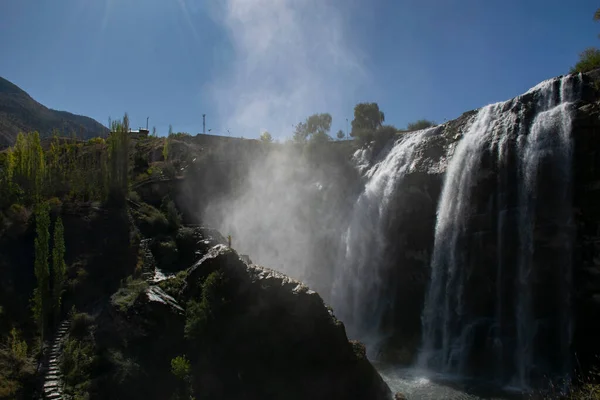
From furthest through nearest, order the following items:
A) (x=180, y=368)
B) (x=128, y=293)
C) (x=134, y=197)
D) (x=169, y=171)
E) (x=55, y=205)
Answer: (x=169, y=171) < (x=134, y=197) < (x=55, y=205) < (x=128, y=293) < (x=180, y=368)

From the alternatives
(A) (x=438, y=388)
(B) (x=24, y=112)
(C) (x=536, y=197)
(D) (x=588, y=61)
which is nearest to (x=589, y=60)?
(D) (x=588, y=61)

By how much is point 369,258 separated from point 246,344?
18219mm

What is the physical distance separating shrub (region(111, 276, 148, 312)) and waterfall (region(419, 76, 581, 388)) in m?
17.8

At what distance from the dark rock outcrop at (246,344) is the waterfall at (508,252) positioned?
31.3 ft

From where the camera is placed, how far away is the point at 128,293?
85.0ft

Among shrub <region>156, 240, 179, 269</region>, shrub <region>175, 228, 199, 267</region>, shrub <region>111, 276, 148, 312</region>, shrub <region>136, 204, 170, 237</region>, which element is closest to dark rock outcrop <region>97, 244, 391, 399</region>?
shrub <region>111, 276, 148, 312</region>

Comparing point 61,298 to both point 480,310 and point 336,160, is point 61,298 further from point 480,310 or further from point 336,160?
point 336,160

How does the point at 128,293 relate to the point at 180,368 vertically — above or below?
above

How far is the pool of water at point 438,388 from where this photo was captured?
23469mm

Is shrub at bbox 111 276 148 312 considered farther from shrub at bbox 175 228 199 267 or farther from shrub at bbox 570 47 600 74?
shrub at bbox 570 47 600 74

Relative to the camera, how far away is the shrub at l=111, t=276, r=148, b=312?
24203mm

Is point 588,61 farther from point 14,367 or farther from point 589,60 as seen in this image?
point 14,367

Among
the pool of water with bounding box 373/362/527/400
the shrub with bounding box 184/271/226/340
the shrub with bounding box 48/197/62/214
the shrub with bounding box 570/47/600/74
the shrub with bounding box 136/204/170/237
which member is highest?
the shrub with bounding box 570/47/600/74

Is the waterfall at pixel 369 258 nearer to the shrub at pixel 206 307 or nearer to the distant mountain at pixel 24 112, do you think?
the shrub at pixel 206 307
